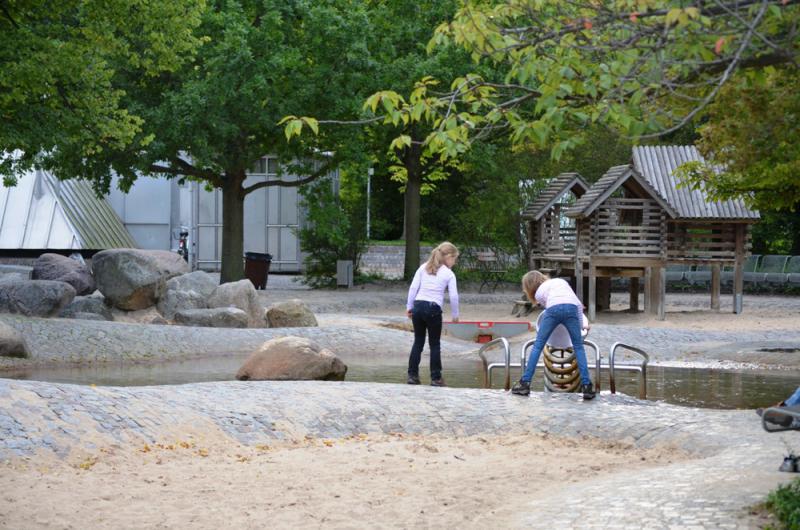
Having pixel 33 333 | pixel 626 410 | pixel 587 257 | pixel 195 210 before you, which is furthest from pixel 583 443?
pixel 195 210

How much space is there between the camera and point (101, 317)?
23.7 metres

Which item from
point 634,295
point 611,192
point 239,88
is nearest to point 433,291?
point 611,192

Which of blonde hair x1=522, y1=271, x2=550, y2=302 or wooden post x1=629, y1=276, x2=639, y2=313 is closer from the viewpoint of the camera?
blonde hair x1=522, y1=271, x2=550, y2=302

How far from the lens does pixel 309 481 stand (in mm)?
9047

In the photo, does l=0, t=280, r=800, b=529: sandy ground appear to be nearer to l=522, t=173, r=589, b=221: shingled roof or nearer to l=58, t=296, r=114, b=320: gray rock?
l=58, t=296, r=114, b=320: gray rock

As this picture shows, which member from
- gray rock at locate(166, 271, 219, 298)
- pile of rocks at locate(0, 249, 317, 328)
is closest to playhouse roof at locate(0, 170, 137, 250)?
pile of rocks at locate(0, 249, 317, 328)

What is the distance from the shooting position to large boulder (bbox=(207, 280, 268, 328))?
968 inches

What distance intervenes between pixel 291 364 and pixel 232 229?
1852 cm

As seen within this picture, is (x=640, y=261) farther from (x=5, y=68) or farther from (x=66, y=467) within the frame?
(x=66, y=467)

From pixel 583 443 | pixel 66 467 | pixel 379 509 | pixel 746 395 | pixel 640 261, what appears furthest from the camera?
pixel 640 261

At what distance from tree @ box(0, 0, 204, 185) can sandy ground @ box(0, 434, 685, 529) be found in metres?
12.6

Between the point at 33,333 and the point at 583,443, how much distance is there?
1192cm

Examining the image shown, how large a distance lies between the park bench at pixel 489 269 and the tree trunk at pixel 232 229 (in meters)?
8.62

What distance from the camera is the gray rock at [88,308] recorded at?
23.5 metres
